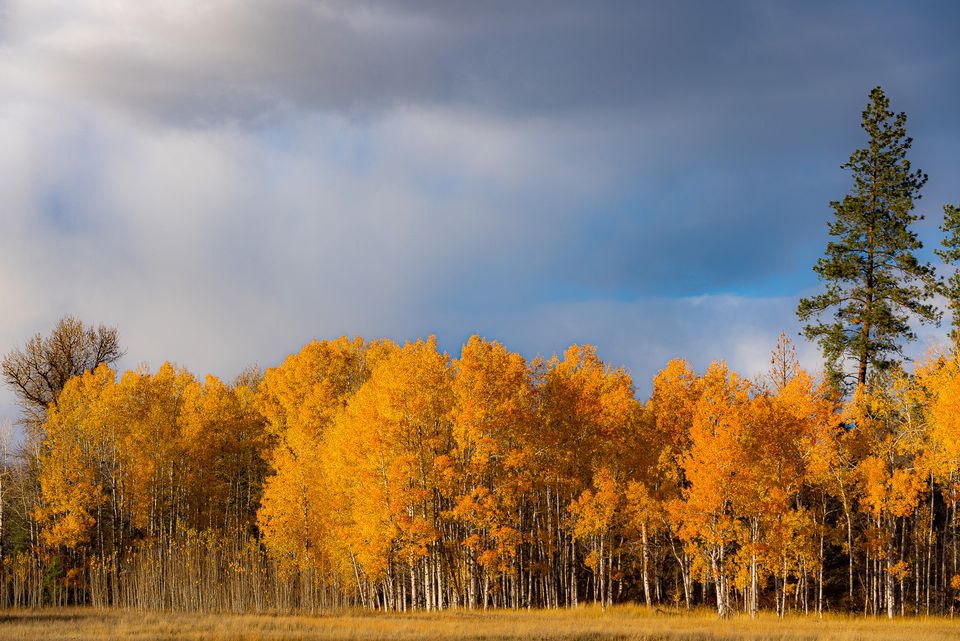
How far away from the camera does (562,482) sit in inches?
1676

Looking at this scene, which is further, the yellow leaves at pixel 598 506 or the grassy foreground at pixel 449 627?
the yellow leaves at pixel 598 506

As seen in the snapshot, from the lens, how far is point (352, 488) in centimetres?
4100

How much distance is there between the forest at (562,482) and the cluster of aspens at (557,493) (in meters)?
0.14

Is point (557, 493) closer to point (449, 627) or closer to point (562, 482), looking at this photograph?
point (562, 482)

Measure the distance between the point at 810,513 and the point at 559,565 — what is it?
12.6m

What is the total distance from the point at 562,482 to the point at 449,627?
1609 centimetres

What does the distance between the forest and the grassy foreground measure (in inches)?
126

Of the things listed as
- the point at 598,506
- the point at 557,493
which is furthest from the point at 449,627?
the point at 557,493

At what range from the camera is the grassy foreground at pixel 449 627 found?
81.7 feet

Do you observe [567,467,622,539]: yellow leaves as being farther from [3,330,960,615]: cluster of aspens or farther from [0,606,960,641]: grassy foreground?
[0,606,960,641]: grassy foreground

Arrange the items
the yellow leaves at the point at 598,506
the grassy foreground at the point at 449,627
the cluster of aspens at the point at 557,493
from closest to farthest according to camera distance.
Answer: the grassy foreground at the point at 449,627 → the cluster of aspens at the point at 557,493 → the yellow leaves at the point at 598,506

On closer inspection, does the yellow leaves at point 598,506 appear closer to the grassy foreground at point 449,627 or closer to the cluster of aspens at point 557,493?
the cluster of aspens at point 557,493

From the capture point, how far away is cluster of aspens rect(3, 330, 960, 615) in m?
36.3

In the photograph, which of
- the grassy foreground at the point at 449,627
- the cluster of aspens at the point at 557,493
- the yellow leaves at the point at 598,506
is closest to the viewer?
the grassy foreground at the point at 449,627
